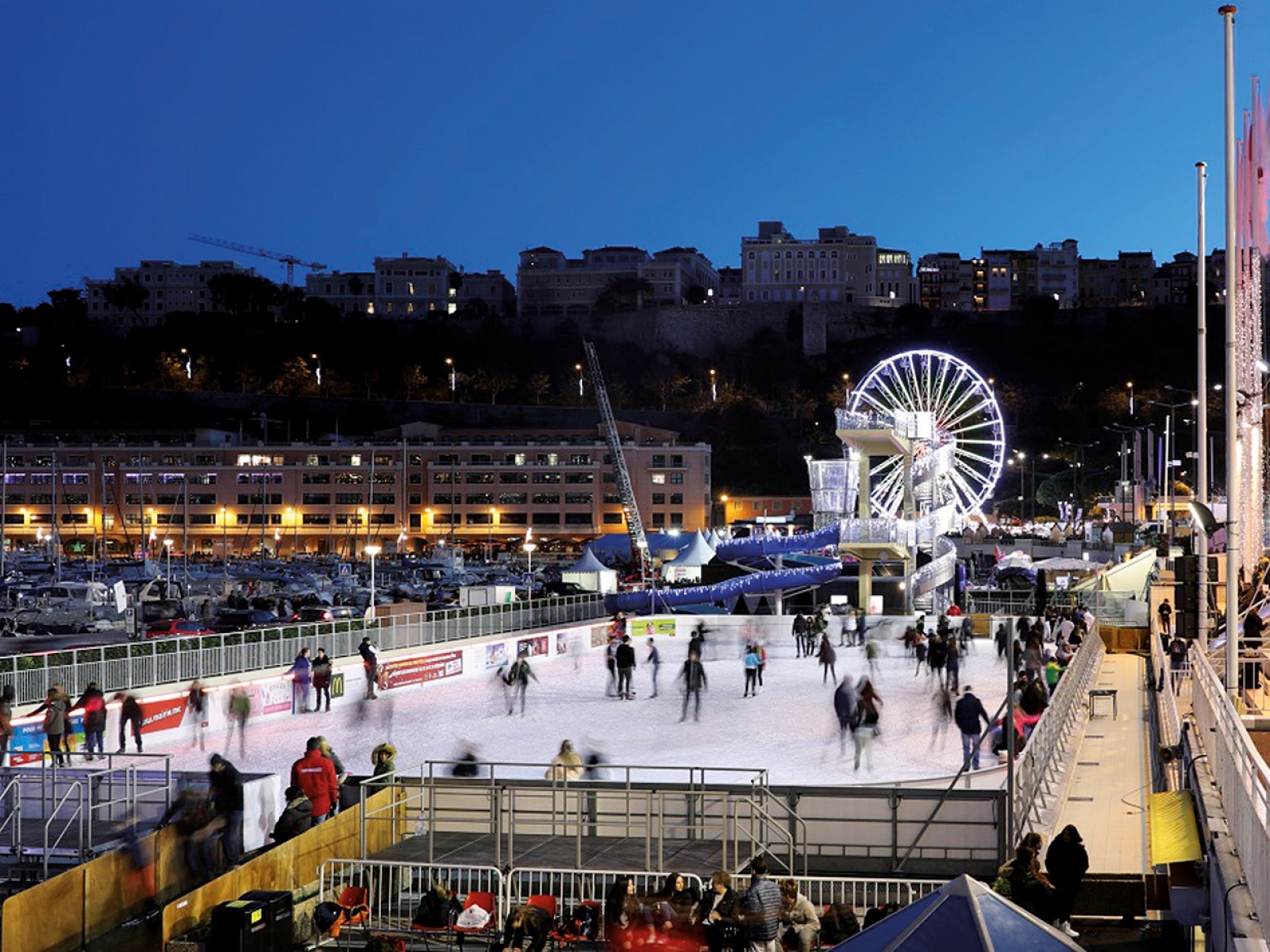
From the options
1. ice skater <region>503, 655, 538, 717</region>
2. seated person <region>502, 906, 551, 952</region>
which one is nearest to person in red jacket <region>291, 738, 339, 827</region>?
seated person <region>502, 906, 551, 952</region>

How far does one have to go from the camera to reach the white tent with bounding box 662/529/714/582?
171ft

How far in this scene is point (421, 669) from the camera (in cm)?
2823

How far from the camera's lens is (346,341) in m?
149

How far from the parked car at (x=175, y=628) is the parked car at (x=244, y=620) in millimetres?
543

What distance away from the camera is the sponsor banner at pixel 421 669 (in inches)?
1063

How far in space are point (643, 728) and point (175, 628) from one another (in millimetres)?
17268

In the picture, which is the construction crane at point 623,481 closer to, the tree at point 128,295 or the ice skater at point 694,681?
the ice skater at point 694,681

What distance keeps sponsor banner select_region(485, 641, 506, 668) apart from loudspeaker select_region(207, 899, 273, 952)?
67.1 ft

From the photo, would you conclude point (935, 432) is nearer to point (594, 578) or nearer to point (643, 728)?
point (594, 578)

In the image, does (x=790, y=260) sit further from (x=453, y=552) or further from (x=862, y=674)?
(x=862, y=674)

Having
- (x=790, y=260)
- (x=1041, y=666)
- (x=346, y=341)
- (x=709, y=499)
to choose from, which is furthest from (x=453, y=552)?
(x=790, y=260)

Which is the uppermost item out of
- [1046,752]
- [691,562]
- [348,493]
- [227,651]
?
[348,493]

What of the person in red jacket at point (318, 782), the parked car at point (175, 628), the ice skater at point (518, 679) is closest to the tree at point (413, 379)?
the parked car at point (175, 628)

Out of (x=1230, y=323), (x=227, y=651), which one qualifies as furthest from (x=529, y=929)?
(x=227, y=651)
